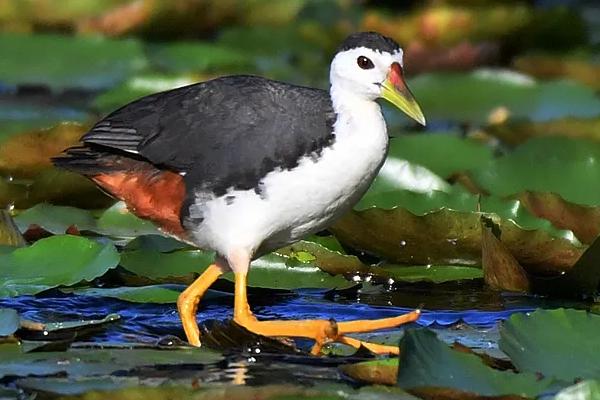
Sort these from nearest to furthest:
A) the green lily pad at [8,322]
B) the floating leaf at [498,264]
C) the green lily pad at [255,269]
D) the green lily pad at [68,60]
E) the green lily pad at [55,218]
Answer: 1. the green lily pad at [8,322]
2. the floating leaf at [498,264]
3. the green lily pad at [255,269]
4. the green lily pad at [55,218]
5. the green lily pad at [68,60]

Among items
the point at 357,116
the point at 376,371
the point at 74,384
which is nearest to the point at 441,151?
the point at 357,116

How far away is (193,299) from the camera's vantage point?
17.7 feet

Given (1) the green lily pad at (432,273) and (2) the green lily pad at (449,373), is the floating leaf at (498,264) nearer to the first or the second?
(1) the green lily pad at (432,273)

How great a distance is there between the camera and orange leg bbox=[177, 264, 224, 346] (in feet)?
17.3

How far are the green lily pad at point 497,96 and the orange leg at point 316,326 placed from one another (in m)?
4.01

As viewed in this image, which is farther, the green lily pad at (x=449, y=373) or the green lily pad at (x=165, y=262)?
the green lily pad at (x=165, y=262)

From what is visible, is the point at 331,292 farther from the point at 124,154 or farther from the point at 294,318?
the point at 124,154

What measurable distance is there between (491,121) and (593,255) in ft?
11.6

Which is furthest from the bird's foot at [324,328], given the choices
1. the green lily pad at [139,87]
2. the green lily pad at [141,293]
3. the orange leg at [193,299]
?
the green lily pad at [139,87]

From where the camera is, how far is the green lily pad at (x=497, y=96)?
905 cm

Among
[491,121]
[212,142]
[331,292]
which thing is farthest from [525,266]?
[491,121]

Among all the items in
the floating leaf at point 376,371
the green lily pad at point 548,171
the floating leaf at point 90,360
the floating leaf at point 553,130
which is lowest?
the floating leaf at point 90,360

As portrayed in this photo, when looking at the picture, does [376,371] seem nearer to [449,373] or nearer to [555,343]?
[449,373]

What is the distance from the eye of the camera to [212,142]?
523 cm
